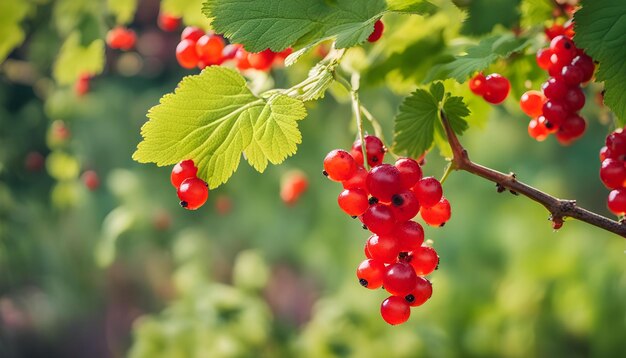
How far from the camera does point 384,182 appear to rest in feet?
2.01

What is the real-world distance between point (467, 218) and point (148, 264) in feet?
6.66

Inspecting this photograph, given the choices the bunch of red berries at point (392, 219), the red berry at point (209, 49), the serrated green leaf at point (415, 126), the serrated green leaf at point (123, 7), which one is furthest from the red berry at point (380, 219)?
the serrated green leaf at point (123, 7)

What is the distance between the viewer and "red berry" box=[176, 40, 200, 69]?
0.92m

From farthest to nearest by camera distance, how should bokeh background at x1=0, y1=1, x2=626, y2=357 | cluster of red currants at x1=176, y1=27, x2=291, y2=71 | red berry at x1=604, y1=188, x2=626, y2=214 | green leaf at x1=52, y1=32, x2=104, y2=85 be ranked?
bokeh background at x1=0, y1=1, x2=626, y2=357, green leaf at x1=52, y1=32, x2=104, y2=85, cluster of red currants at x1=176, y1=27, x2=291, y2=71, red berry at x1=604, y1=188, x2=626, y2=214

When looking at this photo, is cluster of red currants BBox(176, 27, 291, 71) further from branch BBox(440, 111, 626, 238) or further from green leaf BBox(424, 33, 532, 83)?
branch BBox(440, 111, 626, 238)

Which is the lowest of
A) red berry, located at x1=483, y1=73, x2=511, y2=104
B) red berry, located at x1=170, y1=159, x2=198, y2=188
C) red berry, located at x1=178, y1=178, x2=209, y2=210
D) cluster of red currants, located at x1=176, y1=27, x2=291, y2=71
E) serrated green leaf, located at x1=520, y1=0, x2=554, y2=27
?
red berry, located at x1=483, y1=73, x2=511, y2=104

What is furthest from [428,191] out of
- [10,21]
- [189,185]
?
[10,21]

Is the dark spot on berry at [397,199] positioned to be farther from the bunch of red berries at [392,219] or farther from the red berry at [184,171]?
the red berry at [184,171]

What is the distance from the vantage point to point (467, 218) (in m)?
3.29

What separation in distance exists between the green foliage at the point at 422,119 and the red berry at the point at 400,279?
0.16 m

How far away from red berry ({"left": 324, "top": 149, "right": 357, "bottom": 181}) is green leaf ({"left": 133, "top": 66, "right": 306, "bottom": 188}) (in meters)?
0.04

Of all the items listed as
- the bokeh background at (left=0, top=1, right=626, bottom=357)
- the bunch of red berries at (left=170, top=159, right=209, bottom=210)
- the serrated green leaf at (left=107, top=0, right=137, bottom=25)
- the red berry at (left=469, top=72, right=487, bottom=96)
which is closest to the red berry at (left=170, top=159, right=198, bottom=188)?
the bunch of red berries at (left=170, top=159, right=209, bottom=210)

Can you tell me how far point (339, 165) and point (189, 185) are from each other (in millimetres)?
147

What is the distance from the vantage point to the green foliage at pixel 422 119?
2.36 feet
